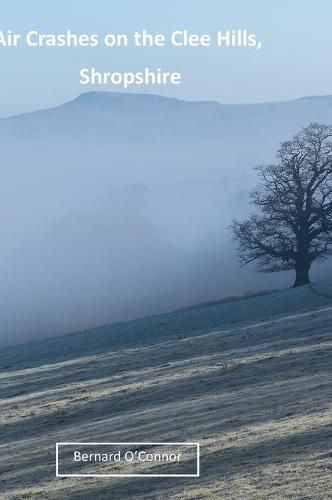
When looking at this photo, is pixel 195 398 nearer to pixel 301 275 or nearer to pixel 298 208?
pixel 298 208

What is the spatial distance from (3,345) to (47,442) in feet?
167

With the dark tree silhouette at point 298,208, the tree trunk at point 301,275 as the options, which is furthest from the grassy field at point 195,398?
the tree trunk at point 301,275

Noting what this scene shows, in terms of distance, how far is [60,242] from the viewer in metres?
198

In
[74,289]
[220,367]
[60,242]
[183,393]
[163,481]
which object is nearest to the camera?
[163,481]

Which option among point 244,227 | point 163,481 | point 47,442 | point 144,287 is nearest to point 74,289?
point 144,287

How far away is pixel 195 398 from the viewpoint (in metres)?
40.4

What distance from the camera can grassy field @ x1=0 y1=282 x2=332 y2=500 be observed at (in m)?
27.0

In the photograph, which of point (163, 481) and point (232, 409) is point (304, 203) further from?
point (163, 481)

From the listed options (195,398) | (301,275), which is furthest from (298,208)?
(195,398)

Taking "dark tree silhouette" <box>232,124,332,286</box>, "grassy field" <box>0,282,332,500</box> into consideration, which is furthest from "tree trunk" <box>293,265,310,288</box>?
"grassy field" <box>0,282,332,500</box>

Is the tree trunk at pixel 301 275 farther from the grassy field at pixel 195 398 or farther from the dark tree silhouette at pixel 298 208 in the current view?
the grassy field at pixel 195 398

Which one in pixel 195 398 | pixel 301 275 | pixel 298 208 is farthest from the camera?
pixel 301 275

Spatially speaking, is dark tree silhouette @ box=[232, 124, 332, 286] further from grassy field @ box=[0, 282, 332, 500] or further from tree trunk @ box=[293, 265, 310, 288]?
grassy field @ box=[0, 282, 332, 500]

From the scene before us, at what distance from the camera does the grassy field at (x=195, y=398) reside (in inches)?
1062
